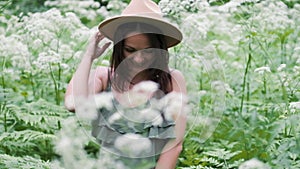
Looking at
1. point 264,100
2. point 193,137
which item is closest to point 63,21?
point 193,137

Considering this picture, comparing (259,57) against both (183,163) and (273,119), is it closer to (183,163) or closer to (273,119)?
(273,119)

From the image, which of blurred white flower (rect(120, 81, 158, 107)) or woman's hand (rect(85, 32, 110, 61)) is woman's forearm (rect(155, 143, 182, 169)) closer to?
blurred white flower (rect(120, 81, 158, 107))

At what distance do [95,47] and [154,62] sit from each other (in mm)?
420

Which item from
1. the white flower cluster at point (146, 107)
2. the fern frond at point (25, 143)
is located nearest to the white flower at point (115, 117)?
the white flower cluster at point (146, 107)

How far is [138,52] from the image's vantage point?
107 inches

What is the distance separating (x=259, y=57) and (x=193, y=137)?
2.33 meters

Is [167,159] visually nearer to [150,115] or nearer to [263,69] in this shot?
[150,115]

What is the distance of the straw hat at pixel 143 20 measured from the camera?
2734 millimetres

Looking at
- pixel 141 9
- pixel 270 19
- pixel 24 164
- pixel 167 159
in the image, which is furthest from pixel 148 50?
pixel 270 19

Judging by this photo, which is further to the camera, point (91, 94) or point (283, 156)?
point (283, 156)

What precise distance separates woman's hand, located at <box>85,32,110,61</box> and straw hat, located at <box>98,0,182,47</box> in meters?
0.08

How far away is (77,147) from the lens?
9.04 feet

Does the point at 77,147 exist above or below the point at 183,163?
above

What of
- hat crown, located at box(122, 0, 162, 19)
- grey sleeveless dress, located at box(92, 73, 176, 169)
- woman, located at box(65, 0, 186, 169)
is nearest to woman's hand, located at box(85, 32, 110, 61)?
woman, located at box(65, 0, 186, 169)
